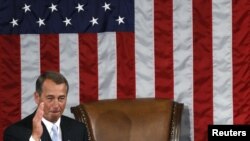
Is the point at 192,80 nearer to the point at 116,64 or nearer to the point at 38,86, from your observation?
the point at 116,64

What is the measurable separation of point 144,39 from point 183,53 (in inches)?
14.0

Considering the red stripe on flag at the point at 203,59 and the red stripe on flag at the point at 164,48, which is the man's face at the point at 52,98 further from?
the red stripe on flag at the point at 203,59

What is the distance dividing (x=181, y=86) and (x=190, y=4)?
2.31 ft

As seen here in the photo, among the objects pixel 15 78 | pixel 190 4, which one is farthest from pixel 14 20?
pixel 190 4

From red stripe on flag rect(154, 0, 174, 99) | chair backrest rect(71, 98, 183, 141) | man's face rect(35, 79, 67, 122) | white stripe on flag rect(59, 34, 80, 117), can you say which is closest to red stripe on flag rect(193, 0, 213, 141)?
red stripe on flag rect(154, 0, 174, 99)

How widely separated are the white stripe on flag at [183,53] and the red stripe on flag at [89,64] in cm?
69

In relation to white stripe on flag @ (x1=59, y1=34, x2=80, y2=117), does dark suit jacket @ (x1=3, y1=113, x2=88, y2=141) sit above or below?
below

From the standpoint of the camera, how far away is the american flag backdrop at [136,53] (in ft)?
13.9

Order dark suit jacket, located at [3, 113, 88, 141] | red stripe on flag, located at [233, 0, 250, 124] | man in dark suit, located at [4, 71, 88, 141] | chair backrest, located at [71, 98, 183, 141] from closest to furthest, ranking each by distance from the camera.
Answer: dark suit jacket, located at [3, 113, 88, 141]
man in dark suit, located at [4, 71, 88, 141]
chair backrest, located at [71, 98, 183, 141]
red stripe on flag, located at [233, 0, 250, 124]

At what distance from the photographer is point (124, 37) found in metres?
4.30

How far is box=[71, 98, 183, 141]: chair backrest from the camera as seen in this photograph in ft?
12.7

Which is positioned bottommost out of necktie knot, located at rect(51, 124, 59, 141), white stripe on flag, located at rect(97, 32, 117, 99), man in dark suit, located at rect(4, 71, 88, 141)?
necktie knot, located at rect(51, 124, 59, 141)

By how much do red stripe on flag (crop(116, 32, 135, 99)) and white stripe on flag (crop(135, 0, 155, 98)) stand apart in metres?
0.05

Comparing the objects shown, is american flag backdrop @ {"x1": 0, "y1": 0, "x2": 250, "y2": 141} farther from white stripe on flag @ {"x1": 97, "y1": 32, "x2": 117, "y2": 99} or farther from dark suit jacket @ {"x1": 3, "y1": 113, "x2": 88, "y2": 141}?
dark suit jacket @ {"x1": 3, "y1": 113, "x2": 88, "y2": 141}
